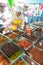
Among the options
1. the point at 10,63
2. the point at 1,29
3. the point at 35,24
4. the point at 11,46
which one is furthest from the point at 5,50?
the point at 35,24

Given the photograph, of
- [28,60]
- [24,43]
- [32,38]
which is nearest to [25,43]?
[24,43]

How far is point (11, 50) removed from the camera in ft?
5.74

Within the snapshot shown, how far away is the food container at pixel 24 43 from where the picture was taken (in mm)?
1865

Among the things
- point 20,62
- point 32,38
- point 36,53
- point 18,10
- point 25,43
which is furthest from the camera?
point 18,10

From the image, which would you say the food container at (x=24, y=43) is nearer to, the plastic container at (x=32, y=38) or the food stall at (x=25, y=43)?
the food stall at (x=25, y=43)

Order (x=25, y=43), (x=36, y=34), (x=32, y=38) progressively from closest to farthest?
(x=25, y=43) < (x=32, y=38) < (x=36, y=34)

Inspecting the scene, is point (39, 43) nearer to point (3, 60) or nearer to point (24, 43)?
point (24, 43)

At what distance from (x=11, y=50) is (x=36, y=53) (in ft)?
1.55

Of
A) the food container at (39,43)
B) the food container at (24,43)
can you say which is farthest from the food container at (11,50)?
the food container at (39,43)

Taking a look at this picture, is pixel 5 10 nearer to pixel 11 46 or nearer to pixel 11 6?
pixel 11 6

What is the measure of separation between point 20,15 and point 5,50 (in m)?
1.27

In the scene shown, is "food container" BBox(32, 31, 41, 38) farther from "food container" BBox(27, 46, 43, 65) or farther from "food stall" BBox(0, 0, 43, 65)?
"food container" BBox(27, 46, 43, 65)

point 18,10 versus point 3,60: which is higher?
point 18,10

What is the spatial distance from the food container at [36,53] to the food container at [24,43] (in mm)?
88
